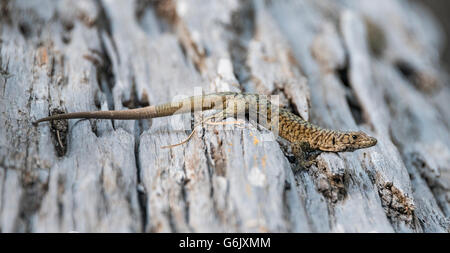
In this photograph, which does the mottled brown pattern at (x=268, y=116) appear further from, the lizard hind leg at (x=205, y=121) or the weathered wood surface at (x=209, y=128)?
the weathered wood surface at (x=209, y=128)

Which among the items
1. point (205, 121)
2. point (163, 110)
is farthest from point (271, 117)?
point (163, 110)

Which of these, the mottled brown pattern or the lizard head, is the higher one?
the mottled brown pattern

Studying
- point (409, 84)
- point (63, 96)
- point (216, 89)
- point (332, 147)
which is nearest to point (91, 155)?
point (63, 96)

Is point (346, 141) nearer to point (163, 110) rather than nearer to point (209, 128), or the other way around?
point (209, 128)

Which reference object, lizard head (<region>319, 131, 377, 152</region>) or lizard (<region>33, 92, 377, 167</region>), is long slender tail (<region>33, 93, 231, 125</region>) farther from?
lizard head (<region>319, 131, 377, 152</region>)

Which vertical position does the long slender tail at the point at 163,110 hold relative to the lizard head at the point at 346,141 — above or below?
above

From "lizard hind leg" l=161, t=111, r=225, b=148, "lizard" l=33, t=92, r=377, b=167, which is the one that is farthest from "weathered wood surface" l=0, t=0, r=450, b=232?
"lizard" l=33, t=92, r=377, b=167

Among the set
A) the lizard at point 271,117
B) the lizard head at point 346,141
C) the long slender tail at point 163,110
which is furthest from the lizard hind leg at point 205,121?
the lizard head at point 346,141
